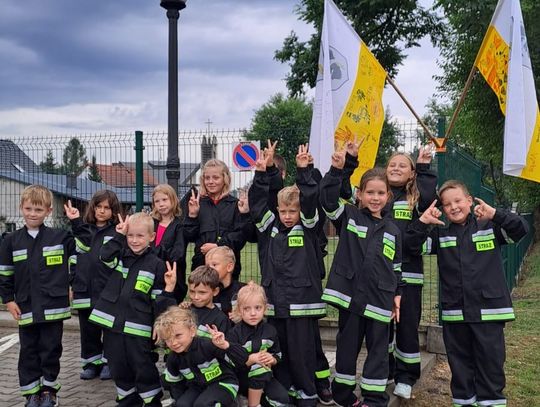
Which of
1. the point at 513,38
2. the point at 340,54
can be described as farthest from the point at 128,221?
the point at 513,38

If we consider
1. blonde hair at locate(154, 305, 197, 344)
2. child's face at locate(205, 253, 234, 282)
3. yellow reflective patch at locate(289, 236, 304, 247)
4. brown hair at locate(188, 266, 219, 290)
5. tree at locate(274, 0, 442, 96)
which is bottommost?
blonde hair at locate(154, 305, 197, 344)

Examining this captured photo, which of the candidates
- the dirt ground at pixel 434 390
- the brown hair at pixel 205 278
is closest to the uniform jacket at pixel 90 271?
the brown hair at pixel 205 278

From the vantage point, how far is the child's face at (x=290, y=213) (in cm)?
457

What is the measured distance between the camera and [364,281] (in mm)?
4336

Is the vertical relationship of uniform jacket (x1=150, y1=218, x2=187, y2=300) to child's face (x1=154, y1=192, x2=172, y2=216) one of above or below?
below

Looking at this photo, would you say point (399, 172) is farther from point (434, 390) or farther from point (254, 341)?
point (434, 390)

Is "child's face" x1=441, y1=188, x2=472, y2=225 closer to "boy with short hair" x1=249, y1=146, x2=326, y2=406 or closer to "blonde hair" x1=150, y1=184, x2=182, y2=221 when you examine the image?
"boy with short hair" x1=249, y1=146, x2=326, y2=406

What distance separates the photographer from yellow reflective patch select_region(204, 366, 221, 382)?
158 inches

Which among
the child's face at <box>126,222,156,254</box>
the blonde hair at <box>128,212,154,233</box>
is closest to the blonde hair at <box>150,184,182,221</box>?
the blonde hair at <box>128,212,154,233</box>

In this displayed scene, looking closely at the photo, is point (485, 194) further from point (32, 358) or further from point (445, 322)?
point (32, 358)

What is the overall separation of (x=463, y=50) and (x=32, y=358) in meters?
15.7

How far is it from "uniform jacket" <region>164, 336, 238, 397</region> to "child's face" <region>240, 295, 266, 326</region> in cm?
32

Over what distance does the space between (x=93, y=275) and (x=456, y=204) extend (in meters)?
3.17

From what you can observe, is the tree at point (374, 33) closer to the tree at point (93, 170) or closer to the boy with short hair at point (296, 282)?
the tree at point (93, 170)
